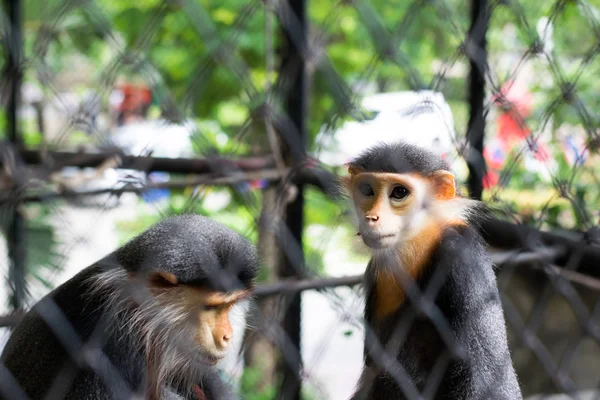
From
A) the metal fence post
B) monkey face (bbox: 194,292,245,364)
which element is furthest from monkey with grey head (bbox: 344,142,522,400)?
the metal fence post

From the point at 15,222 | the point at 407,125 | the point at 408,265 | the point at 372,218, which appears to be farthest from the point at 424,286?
the point at 15,222

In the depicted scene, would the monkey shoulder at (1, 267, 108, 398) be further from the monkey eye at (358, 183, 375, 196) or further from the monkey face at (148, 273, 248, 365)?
the monkey eye at (358, 183, 375, 196)

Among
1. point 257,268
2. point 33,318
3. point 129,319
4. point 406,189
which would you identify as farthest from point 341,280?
point 33,318

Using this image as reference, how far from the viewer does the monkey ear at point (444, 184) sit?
6.24 ft

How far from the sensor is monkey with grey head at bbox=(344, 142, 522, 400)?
5.63ft

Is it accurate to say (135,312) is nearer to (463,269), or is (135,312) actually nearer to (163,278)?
(163,278)

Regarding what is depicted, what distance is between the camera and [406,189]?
1893mm

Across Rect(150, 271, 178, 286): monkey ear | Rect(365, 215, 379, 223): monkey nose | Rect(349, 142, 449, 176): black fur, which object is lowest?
Rect(150, 271, 178, 286): monkey ear

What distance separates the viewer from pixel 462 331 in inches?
67.6

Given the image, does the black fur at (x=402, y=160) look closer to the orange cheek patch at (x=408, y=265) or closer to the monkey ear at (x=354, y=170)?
the monkey ear at (x=354, y=170)

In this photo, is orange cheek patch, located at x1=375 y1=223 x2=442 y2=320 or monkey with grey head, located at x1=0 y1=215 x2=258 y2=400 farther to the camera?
orange cheek patch, located at x1=375 y1=223 x2=442 y2=320

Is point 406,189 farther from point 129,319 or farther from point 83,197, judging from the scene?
point 83,197

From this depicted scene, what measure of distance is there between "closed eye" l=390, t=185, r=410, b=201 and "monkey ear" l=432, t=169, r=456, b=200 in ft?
0.26

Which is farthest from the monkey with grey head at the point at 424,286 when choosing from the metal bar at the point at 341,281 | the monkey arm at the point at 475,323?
the metal bar at the point at 341,281
